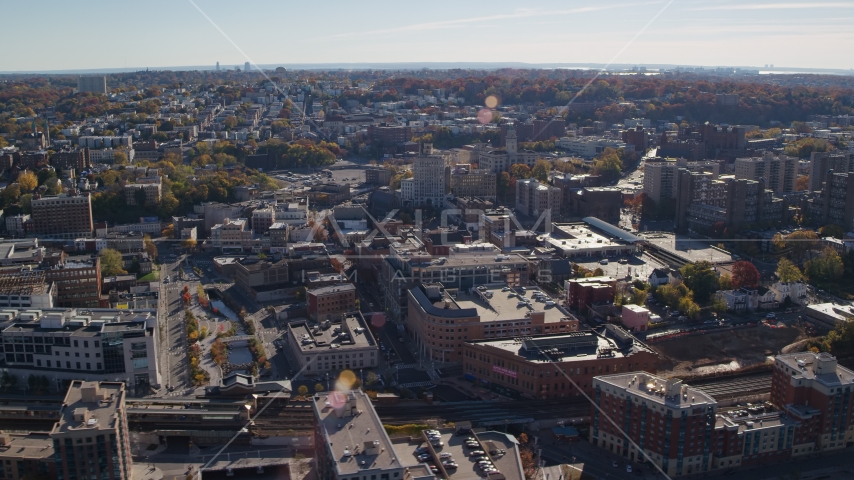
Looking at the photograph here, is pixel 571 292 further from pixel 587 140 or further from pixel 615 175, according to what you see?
pixel 587 140

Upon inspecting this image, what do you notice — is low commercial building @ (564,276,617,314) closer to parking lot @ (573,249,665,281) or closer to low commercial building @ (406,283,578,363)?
low commercial building @ (406,283,578,363)

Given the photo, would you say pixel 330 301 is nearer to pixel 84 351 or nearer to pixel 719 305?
pixel 84 351

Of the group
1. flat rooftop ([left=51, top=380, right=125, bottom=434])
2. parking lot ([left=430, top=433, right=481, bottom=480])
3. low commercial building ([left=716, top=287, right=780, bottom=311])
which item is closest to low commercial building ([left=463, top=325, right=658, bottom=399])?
parking lot ([left=430, top=433, right=481, bottom=480])

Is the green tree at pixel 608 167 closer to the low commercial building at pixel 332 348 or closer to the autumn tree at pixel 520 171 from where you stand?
the autumn tree at pixel 520 171

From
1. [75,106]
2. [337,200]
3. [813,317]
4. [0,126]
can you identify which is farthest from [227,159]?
[813,317]

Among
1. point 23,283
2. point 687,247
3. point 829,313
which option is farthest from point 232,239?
point 829,313

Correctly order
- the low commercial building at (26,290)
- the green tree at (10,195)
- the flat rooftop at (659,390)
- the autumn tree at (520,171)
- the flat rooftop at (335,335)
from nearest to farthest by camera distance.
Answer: the flat rooftop at (659,390)
the flat rooftop at (335,335)
the low commercial building at (26,290)
the green tree at (10,195)
the autumn tree at (520,171)

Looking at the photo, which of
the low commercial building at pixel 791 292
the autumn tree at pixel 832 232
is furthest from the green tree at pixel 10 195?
the autumn tree at pixel 832 232
